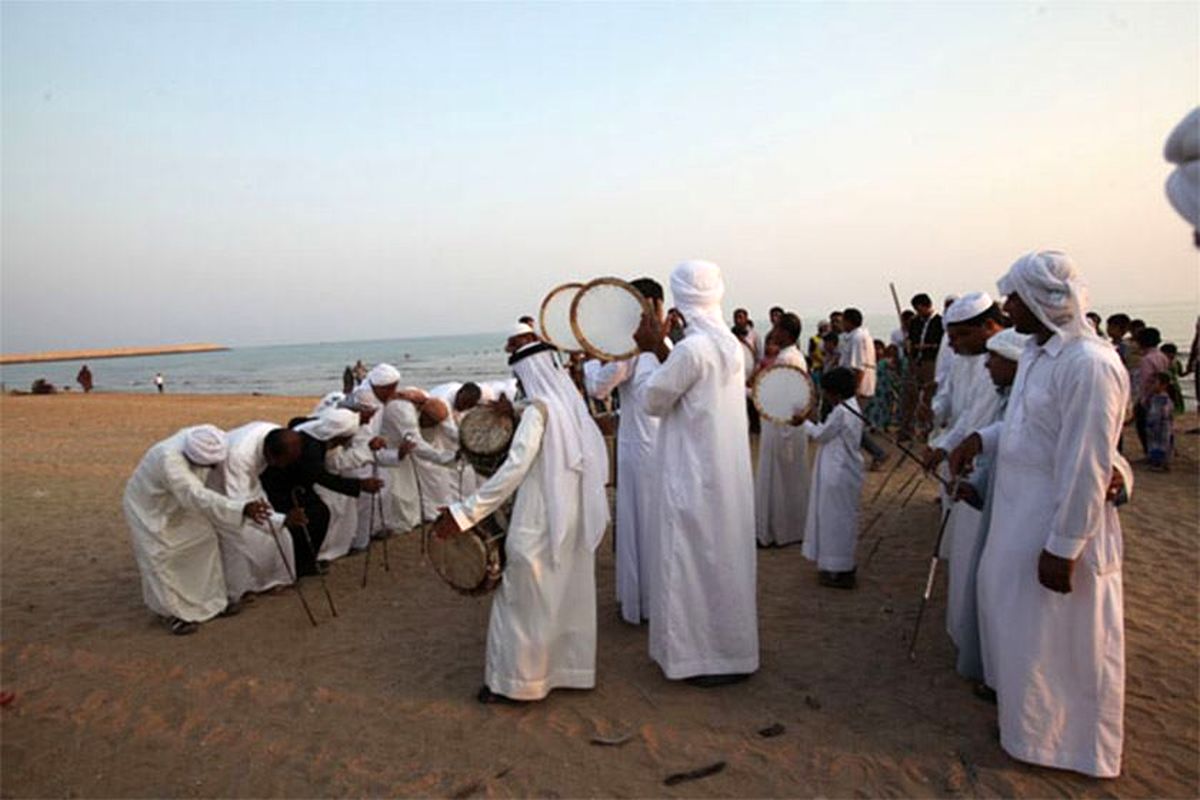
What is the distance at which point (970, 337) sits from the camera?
4.68m

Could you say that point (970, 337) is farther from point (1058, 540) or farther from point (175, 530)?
point (175, 530)

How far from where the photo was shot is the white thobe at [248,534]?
5797 millimetres

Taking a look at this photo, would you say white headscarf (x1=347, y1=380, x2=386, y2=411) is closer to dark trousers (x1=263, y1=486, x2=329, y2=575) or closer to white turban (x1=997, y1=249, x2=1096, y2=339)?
dark trousers (x1=263, y1=486, x2=329, y2=575)

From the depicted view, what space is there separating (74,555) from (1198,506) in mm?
11410

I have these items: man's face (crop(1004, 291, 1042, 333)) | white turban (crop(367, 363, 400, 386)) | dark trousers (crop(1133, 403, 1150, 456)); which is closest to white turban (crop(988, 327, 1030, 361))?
man's face (crop(1004, 291, 1042, 333))

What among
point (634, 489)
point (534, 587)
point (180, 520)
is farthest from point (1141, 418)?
point (180, 520)

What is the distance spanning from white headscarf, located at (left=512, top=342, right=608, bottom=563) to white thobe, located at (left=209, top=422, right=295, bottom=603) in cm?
246

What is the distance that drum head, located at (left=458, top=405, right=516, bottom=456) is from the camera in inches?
170

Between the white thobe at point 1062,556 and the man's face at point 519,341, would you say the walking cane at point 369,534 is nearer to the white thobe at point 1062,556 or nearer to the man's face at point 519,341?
the man's face at point 519,341

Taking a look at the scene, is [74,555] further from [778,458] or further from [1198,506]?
[1198,506]

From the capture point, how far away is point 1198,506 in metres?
8.24

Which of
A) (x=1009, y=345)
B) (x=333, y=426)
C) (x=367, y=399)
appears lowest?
(x=333, y=426)

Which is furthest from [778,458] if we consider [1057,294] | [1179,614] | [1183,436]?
[1183,436]

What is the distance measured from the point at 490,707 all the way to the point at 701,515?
60.9 inches
